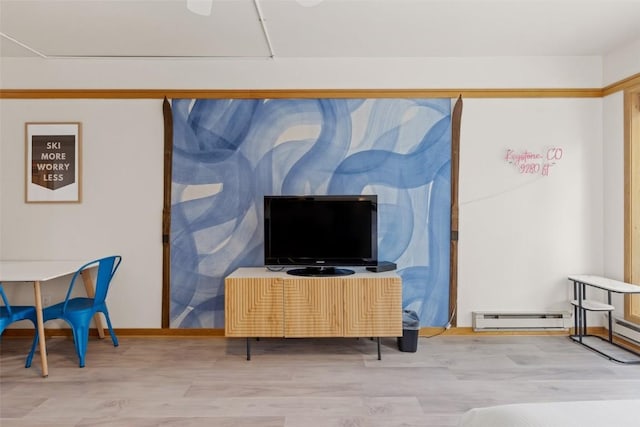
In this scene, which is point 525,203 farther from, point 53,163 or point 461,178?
point 53,163

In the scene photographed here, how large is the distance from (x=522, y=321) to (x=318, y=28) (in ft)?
9.85

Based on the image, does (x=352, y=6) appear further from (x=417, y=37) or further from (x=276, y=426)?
(x=276, y=426)

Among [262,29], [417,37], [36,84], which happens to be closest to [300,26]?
[262,29]

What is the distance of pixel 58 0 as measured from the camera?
2713 mm

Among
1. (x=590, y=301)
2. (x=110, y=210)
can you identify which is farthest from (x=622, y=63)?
(x=110, y=210)

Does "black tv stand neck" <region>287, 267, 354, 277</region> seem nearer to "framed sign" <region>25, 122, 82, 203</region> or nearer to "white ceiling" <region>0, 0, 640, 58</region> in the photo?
"white ceiling" <region>0, 0, 640, 58</region>

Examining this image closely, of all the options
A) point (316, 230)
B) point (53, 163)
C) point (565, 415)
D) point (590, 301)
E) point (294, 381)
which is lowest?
point (294, 381)

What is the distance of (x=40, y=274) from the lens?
2.97 metres

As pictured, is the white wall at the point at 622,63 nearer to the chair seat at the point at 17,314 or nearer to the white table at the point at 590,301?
the white table at the point at 590,301

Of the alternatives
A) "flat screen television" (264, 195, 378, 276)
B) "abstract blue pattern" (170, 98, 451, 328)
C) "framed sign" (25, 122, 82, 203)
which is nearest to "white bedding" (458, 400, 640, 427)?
"flat screen television" (264, 195, 378, 276)

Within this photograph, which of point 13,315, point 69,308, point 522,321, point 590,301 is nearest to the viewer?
point 13,315

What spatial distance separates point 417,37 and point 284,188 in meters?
1.65

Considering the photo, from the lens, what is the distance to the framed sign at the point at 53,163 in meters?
3.73

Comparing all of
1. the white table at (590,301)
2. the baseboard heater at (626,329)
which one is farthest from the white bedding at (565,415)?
the baseboard heater at (626,329)
